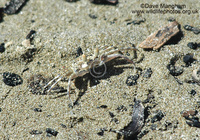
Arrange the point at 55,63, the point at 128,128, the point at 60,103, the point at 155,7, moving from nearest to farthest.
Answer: the point at 128,128
the point at 60,103
the point at 55,63
the point at 155,7

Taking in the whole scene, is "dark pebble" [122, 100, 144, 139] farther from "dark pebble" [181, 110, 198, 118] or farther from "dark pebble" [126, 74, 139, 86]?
"dark pebble" [181, 110, 198, 118]

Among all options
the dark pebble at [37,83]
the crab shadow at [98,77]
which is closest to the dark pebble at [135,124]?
the crab shadow at [98,77]

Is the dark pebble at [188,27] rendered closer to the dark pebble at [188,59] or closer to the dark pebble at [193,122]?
the dark pebble at [188,59]

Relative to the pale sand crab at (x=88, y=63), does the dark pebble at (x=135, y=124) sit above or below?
below

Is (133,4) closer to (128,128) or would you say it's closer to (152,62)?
(152,62)

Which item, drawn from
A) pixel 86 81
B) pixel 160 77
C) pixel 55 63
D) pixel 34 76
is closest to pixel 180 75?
pixel 160 77

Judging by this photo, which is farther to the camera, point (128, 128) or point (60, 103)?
point (60, 103)
